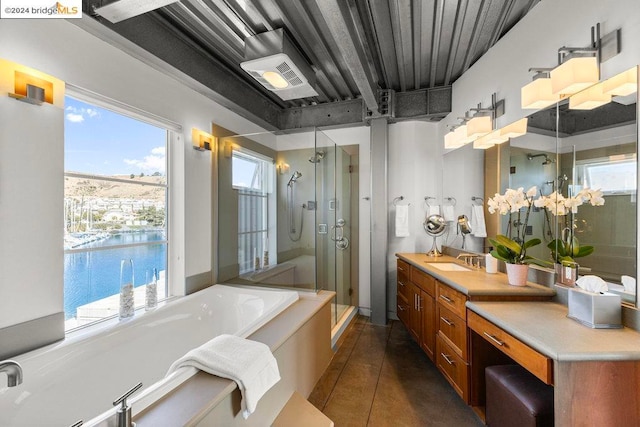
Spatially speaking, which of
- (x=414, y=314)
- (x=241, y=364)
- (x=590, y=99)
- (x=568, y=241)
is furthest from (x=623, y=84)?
(x=241, y=364)

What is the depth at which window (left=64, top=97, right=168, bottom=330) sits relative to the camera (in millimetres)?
1737

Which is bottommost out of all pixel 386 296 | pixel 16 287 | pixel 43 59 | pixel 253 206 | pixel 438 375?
pixel 438 375

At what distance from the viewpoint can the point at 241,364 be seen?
49.8 inches

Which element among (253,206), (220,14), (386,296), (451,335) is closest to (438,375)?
(451,335)

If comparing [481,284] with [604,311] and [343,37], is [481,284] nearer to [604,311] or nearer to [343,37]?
[604,311]

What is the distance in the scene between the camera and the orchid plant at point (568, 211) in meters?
1.56

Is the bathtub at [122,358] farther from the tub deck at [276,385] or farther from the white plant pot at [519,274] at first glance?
the white plant pot at [519,274]

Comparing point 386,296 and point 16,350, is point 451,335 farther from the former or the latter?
point 16,350

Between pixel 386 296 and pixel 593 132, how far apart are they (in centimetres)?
248

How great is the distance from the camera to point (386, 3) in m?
1.97

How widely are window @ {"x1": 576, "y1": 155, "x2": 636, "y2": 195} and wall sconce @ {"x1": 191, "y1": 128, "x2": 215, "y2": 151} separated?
2.78m

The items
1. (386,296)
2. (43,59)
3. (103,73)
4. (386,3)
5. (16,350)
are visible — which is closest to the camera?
(16,350)

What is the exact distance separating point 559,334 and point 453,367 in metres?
0.92

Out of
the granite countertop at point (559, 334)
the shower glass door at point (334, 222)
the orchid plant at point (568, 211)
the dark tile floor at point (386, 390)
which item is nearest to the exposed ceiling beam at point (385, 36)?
the shower glass door at point (334, 222)
